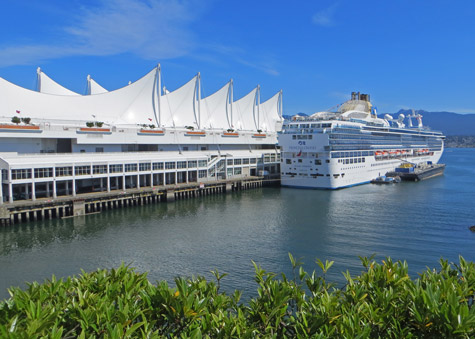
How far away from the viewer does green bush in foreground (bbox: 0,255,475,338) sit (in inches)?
286

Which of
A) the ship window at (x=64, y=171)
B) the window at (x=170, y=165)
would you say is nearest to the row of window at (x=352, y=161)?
the window at (x=170, y=165)

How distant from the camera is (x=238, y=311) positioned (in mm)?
8094

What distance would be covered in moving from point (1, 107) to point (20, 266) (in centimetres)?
2359

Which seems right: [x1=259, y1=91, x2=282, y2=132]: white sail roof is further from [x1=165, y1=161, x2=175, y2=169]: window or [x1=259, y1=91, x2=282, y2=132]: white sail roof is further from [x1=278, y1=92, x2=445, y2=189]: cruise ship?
[x1=165, y1=161, x2=175, y2=169]: window

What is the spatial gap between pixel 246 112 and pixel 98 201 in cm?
3938

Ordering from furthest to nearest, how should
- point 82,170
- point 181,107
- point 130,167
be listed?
1. point 181,107
2. point 130,167
3. point 82,170

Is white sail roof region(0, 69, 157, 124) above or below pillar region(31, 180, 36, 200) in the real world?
above

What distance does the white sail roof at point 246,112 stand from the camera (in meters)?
63.7

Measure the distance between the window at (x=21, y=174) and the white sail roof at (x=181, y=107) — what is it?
24233 mm

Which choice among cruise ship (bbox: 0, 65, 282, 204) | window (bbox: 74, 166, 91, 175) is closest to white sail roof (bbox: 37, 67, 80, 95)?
cruise ship (bbox: 0, 65, 282, 204)

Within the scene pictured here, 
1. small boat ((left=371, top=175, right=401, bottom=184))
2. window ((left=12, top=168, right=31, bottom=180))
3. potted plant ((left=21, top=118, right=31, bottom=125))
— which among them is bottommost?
small boat ((left=371, top=175, right=401, bottom=184))

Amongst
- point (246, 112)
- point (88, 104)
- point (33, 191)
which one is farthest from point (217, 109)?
point (33, 191)

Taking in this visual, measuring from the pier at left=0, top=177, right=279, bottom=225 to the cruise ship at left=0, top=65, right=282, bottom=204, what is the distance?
46.0 inches

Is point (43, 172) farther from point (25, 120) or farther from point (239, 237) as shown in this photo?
point (239, 237)
